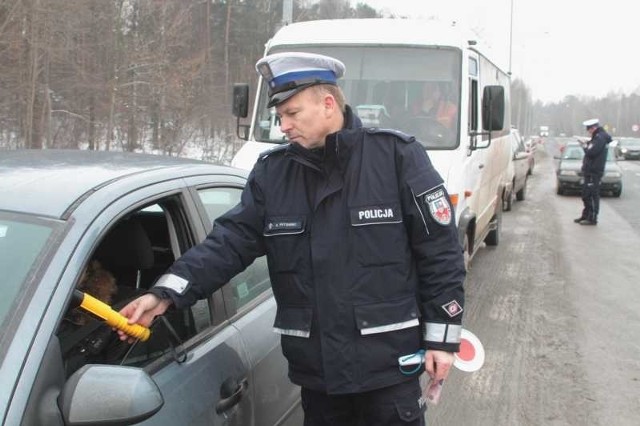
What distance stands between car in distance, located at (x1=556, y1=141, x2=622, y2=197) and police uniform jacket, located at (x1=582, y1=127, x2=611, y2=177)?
18.8ft

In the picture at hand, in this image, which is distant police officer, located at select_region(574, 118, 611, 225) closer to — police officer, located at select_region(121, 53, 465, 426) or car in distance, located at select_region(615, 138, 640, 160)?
police officer, located at select_region(121, 53, 465, 426)

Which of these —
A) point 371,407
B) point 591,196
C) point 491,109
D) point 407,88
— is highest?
point 407,88

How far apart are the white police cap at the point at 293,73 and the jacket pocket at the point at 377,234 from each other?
18.2 inches

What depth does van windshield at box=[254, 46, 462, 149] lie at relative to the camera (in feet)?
19.9

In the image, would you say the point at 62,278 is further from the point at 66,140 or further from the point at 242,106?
the point at 66,140

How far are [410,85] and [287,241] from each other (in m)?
4.39

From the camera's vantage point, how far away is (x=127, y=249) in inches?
99.3

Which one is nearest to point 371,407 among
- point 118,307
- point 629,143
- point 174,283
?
point 174,283

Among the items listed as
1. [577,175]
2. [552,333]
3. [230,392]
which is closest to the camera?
[230,392]

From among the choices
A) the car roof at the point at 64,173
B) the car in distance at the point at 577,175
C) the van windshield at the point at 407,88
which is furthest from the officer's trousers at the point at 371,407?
the car in distance at the point at 577,175

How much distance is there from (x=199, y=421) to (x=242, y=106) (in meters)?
→ 5.27

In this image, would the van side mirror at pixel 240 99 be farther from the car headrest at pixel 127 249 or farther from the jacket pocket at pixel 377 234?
the jacket pocket at pixel 377 234

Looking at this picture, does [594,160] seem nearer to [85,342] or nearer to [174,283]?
[174,283]

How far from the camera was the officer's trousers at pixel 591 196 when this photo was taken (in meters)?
11.9
